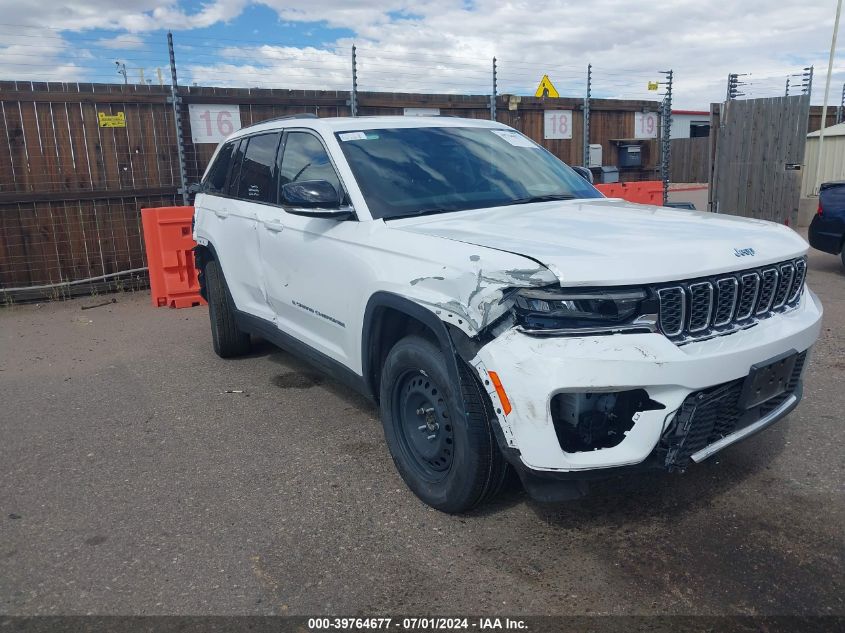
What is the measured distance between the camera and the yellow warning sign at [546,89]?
41.2ft

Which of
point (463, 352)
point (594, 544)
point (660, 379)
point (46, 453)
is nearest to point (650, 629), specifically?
point (594, 544)

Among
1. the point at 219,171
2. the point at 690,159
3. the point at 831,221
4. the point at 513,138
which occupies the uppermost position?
the point at 513,138

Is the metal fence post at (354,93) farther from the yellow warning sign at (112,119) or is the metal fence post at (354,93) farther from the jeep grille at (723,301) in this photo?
the jeep grille at (723,301)

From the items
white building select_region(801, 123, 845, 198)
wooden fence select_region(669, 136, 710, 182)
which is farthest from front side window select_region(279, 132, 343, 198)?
wooden fence select_region(669, 136, 710, 182)

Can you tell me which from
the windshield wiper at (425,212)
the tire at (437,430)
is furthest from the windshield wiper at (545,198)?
the tire at (437,430)

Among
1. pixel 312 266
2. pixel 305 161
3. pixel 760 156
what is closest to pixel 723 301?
pixel 312 266

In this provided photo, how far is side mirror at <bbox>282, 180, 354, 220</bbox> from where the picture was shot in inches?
147

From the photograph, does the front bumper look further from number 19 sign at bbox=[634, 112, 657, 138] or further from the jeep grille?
number 19 sign at bbox=[634, 112, 657, 138]

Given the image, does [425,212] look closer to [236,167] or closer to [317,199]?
[317,199]

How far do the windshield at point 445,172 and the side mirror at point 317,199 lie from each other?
164 mm

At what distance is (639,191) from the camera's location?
11.9m

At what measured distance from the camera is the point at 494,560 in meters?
3.06

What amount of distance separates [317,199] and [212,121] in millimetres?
7180

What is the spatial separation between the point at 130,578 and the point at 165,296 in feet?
20.5
